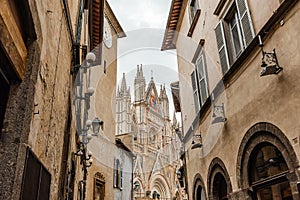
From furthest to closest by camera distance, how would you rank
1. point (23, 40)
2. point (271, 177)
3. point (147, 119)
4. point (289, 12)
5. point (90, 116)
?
point (147, 119) → point (90, 116) → point (271, 177) → point (289, 12) → point (23, 40)

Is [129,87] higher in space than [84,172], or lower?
higher

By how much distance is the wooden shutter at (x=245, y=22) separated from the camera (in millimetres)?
5750

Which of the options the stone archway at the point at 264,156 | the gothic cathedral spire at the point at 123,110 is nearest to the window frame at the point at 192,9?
the stone archway at the point at 264,156

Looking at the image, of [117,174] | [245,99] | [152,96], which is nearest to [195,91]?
[245,99]

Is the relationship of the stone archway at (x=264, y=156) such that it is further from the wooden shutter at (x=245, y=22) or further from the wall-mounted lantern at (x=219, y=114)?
the wooden shutter at (x=245, y=22)

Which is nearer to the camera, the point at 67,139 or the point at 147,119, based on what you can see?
the point at 67,139

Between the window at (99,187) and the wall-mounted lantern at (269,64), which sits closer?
the wall-mounted lantern at (269,64)

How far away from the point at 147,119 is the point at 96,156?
44564mm

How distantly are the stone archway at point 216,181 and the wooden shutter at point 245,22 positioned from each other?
122 inches

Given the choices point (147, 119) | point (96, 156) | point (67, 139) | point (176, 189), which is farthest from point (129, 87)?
point (67, 139)

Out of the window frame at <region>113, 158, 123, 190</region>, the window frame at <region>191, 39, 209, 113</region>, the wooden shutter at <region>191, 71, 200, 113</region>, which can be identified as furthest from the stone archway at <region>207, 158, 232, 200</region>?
the window frame at <region>113, 158, 123, 190</region>

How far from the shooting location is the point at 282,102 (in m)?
4.43

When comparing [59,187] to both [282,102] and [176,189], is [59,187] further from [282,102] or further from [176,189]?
[176,189]

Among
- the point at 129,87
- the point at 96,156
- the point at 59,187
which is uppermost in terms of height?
the point at 129,87
